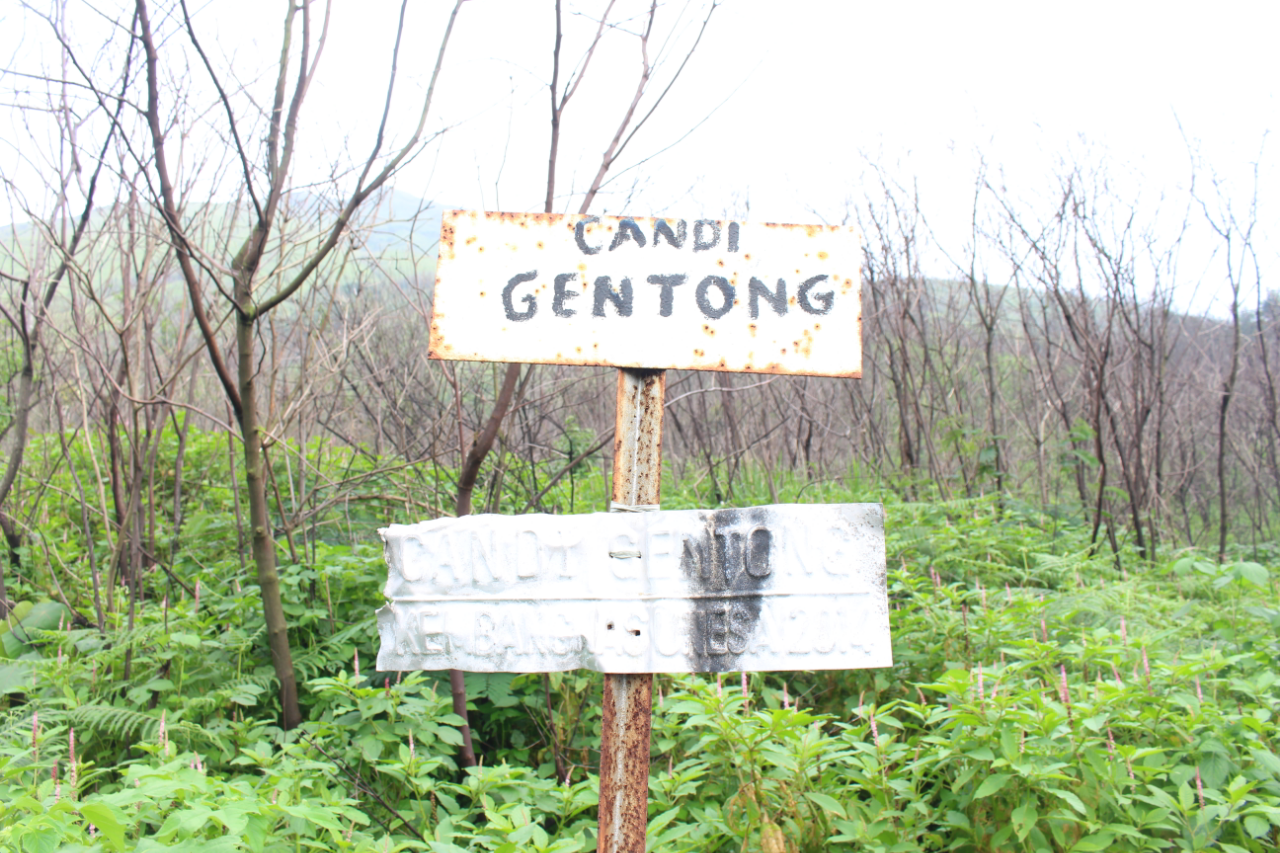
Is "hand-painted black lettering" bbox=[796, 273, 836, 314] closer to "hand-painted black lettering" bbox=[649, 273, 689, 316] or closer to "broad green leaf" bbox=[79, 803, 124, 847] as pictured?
"hand-painted black lettering" bbox=[649, 273, 689, 316]

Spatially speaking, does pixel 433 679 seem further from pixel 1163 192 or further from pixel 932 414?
pixel 1163 192

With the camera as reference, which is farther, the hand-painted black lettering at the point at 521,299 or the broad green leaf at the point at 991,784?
the broad green leaf at the point at 991,784

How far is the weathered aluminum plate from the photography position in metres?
1.26

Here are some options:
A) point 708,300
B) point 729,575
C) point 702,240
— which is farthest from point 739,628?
point 702,240

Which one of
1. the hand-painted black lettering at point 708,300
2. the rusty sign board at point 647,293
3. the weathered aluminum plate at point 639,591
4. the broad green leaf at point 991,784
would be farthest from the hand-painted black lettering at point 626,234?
the broad green leaf at point 991,784

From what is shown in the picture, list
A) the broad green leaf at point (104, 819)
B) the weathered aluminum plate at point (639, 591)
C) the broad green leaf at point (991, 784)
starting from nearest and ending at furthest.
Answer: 1. the broad green leaf at point (104, 819)
2. the weathered aluminum plate at point (639, 591)
3. the broad green leaf at point (991, 784)

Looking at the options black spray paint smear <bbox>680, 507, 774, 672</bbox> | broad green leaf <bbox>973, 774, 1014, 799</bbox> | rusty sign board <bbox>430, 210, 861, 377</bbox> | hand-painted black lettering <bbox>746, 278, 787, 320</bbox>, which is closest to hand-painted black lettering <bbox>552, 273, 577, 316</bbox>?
rusty sign board <bbox>430, 210, 861, 377</bbox>

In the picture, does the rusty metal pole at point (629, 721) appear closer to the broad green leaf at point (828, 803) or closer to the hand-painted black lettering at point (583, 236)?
the hand-painted black lettering at point (583, 236)

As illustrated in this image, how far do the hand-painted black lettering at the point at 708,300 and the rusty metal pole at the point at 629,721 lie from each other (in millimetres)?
155

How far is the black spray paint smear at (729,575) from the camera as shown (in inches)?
49.9

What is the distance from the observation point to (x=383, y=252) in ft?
9.73

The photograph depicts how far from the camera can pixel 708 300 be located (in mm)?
1341

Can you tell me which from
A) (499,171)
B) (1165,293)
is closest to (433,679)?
(499,171)

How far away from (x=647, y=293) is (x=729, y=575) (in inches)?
19.3
